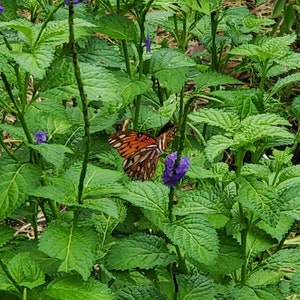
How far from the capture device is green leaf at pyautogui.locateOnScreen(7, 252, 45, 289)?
156 cm

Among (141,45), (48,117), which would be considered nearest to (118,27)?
(141,45)

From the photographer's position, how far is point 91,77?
1702 mm

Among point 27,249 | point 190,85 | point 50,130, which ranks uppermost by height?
point 50,130

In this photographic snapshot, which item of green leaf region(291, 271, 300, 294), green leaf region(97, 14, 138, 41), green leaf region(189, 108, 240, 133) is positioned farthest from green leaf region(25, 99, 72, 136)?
green leaf region(291, 271, 300, 294)

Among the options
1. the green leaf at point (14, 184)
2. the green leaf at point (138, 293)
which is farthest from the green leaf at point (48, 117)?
the green leaf at point (138, 293)

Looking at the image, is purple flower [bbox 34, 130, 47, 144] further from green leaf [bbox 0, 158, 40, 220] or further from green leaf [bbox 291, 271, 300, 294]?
green leaf [bbox 291, 271, 300, 294]

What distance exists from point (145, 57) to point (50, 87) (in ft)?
1.80

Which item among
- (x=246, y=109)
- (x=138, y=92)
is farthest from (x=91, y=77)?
(x=246, y=109)

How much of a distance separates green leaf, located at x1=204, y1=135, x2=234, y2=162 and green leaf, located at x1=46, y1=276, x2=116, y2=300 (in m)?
0.37

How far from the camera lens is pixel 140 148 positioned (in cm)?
188

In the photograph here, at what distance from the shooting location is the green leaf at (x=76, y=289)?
154 centimetres

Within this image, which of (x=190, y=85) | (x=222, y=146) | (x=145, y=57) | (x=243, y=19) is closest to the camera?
(x=222, y=146)

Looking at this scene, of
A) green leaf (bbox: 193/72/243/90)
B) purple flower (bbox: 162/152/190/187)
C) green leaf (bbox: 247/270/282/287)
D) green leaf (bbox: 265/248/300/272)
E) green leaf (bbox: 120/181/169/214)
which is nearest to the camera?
purple flower (bbox: 162/152/190/187)

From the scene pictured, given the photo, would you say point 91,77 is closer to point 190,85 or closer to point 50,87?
point 50,87
